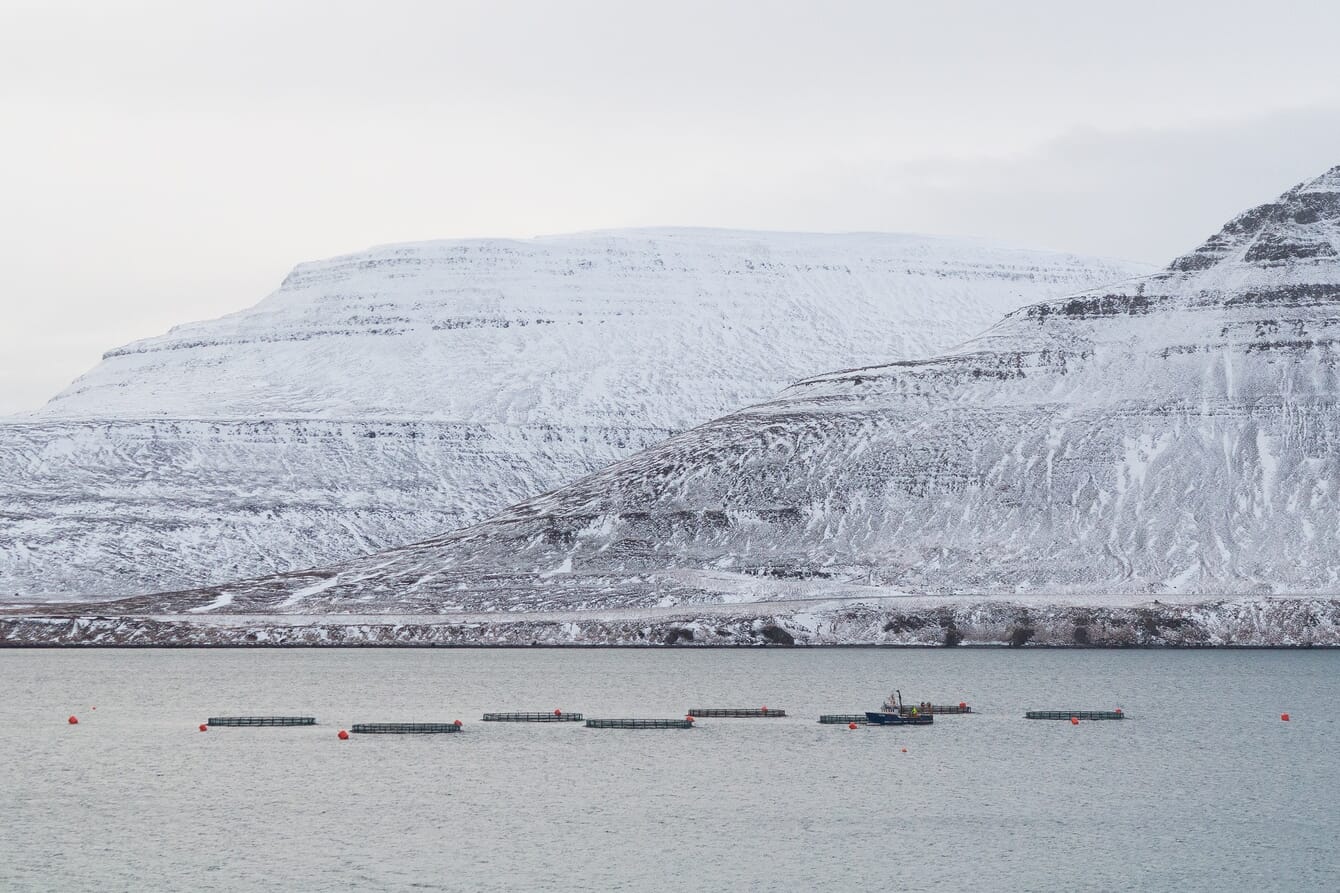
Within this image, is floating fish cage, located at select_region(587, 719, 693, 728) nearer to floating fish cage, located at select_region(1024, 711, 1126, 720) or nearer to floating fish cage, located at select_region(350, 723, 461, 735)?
floating fish cage, located at select_region(350, 723, 461, 735)

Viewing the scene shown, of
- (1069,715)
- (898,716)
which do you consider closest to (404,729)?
(898,716)

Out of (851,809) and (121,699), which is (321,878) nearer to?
(851,809)

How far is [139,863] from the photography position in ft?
268

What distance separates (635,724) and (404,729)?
15.2 metres

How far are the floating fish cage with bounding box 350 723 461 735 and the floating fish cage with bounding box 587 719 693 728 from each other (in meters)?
9.30

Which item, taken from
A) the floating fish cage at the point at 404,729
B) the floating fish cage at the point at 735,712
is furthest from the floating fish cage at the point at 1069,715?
the floating fish cage at the point at 404,729

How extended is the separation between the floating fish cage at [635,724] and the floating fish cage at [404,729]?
9305 mm

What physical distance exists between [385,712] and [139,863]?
6361 cm

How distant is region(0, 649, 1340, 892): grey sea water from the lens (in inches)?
3167

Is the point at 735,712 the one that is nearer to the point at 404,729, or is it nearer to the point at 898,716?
the point at 898,716

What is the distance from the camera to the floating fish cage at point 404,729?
424 feet

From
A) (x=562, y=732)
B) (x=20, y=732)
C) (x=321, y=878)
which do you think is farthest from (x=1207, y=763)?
(x=20, y=732)

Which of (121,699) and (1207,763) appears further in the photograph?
(121,699)

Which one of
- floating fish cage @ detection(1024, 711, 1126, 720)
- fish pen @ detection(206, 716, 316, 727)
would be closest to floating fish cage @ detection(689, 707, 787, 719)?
floating fish cage @ detection(1024, 711, 1126, 720)
